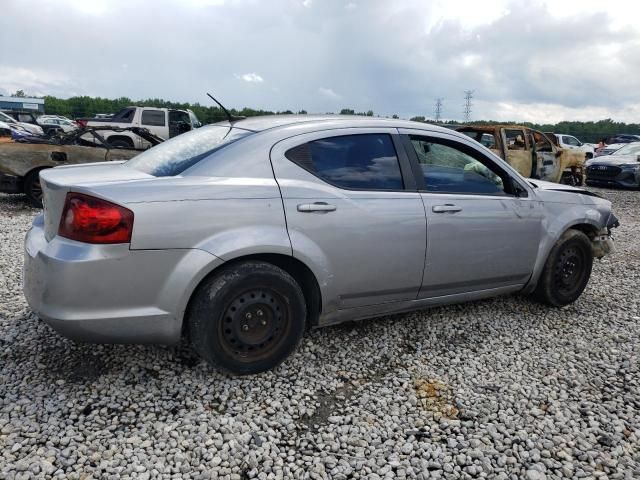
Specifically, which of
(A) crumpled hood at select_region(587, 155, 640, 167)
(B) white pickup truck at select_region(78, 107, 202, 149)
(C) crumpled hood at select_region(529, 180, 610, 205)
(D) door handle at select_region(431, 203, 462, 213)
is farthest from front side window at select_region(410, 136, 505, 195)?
(B) white pickup truck at select_region(78, 107, 202, 149)

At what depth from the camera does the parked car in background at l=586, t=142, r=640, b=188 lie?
14.4m

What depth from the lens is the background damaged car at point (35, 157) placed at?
752 cm

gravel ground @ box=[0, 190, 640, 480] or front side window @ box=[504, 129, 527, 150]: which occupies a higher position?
front side window @ box=[504, 129, 527, 150]

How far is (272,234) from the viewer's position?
8.96 feet

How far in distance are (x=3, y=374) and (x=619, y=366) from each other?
156 inches

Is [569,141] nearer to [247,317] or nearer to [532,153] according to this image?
[532,153]

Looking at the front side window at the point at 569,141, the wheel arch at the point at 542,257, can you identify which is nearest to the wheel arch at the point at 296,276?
the wheel arch at the point at 542,257

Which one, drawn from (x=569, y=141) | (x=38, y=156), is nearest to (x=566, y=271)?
(x=38, y=156)

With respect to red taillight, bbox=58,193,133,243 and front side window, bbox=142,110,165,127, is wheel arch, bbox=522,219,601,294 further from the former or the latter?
front side window, bbox=142,110,165,127

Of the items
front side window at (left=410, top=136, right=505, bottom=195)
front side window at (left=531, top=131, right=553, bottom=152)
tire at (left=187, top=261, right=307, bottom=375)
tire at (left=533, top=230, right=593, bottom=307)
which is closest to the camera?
tire at (left=187, top=261, right=307, bottom=375)

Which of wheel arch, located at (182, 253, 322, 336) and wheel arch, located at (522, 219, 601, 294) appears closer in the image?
wheel arch, located at (182, 253, 322, 336)

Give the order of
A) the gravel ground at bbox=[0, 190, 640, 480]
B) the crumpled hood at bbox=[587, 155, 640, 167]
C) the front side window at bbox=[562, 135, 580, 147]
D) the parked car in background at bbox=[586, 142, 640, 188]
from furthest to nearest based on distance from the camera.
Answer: the front side window at bbox=[562, 135, 580, 147] → the crumpled hood at bbox=[587, 155, 640, 167] → the parked car in background at bbox=[586, 142, 640, 188] → the gravel ground at bbox=[0, 190, 640, 480]

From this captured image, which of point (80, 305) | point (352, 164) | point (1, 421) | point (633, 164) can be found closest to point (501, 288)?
point (352, 164)

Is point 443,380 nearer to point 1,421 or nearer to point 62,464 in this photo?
point 62,464
